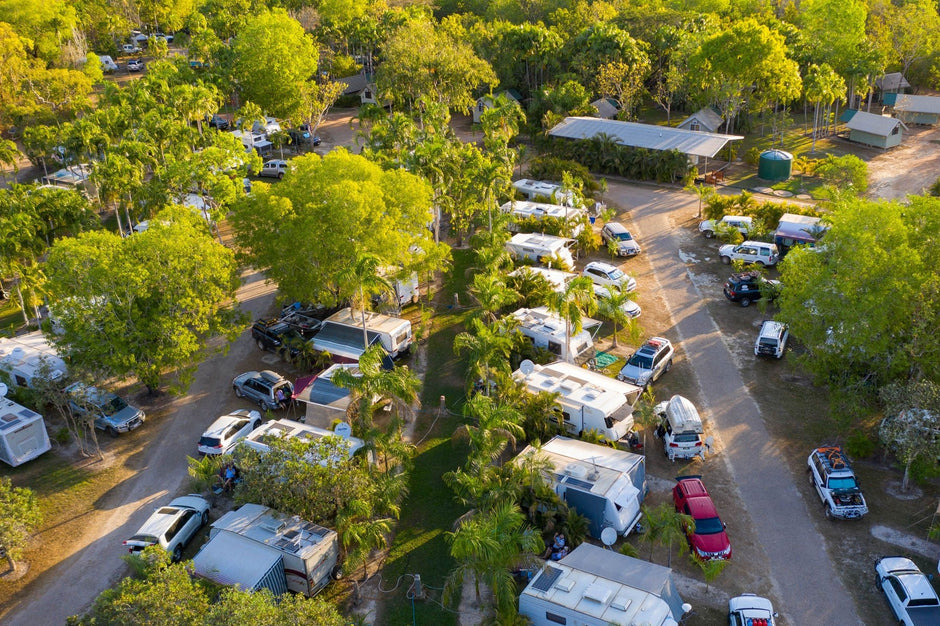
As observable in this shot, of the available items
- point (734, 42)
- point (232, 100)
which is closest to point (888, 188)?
point (734, 42)

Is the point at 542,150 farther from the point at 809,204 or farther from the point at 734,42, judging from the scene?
the point at 809,204

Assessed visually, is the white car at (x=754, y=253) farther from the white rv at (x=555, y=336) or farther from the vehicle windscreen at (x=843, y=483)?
the vehicle windscreen at (x=843, y=483)

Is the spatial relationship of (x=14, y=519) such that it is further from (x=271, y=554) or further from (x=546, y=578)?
(x=546, y=578)

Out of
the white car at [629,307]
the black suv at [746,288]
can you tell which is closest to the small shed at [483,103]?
the white car at [629,307]

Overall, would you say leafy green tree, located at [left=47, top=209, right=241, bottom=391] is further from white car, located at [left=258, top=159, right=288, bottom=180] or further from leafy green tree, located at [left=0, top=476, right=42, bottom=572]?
white car, located at [left=258, top=159, right=288, bottom=180]

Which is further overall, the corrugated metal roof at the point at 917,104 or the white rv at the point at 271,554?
the corrugated metal roof at the point at 917,104
